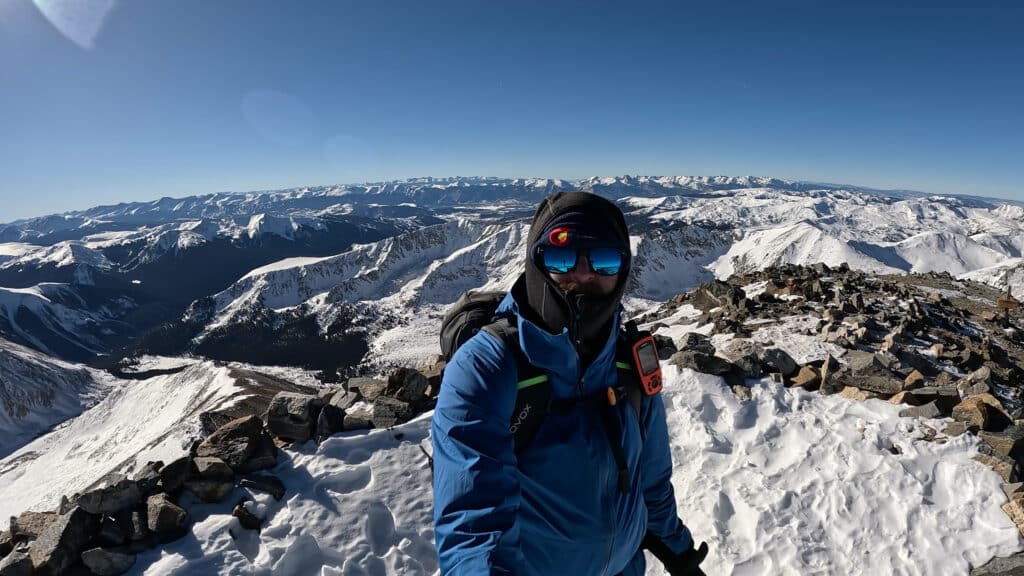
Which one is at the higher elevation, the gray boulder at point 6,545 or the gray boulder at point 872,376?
the gray boulder at point 872,376

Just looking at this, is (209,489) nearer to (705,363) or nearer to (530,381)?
(530,381)

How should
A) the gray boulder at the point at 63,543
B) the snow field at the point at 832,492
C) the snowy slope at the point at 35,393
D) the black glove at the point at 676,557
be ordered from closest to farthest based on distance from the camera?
the black glove at the point at 676,557, the gray boulder at the point at 63,543, the snow field at the point at 832,492, the snowy slope at the point at 35,393

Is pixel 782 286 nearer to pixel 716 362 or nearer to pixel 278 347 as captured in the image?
pixel 716 362

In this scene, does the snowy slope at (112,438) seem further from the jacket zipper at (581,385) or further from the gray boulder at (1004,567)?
the gray boulder at (1004,567)

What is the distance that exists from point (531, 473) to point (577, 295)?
1.40m

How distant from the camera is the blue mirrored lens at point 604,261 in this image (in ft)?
11.1

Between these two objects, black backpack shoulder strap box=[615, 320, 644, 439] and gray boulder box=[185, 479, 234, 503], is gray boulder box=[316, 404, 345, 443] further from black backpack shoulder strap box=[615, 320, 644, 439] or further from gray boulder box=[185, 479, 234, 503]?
black backpack shoulder strap box=[615, 320, 644, 439]

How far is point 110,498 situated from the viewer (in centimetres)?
712

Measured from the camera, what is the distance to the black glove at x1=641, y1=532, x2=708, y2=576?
163 inches

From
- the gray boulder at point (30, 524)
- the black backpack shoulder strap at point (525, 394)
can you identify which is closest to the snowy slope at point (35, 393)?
the gray boulder at point (30, 524)

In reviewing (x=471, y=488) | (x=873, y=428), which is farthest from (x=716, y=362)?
(x=471, y=488)

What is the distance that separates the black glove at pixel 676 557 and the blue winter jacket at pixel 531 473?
12.5 inches

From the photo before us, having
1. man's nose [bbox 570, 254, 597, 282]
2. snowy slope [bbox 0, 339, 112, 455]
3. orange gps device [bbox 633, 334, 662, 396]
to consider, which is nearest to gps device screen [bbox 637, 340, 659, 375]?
orange gps device [bbox 633, 334, 662, 396]

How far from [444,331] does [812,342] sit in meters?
15.4
